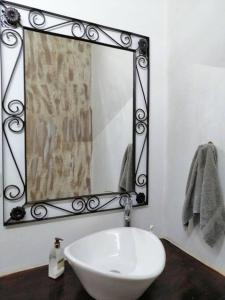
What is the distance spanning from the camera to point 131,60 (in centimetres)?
144

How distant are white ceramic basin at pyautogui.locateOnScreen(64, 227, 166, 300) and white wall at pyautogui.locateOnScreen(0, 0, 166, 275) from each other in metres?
0.14

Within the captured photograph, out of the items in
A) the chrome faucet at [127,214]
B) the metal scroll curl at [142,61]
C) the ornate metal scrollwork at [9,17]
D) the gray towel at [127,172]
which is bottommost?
the chrome faucet at [127,214]

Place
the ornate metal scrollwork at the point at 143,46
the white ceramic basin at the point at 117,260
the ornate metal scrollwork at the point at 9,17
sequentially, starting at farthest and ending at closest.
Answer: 1. the ornate metal scrollwork at the point at 143,46
2. the ornate metal scrollwork at the point at 9,17
3. the white ceramic basin at the point at 117,260

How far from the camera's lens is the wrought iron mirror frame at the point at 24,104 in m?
1.13

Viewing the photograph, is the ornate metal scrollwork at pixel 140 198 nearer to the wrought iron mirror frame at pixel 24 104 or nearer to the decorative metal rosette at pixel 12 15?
the wrought iron mirror frame at pixel 24 104

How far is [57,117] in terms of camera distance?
1.25 m

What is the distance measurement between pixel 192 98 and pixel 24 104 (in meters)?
0.93

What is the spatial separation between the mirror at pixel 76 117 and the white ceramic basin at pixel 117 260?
27 cm

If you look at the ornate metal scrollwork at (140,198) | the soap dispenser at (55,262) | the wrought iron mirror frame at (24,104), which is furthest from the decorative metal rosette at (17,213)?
the ornate metal scrollwork at (140,198)

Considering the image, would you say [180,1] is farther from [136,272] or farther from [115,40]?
[136,272]

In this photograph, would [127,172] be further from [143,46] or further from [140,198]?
[143,46]

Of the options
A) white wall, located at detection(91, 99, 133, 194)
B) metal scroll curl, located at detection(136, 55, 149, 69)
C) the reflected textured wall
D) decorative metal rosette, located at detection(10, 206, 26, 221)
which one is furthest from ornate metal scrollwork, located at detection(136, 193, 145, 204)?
metal scroll curl, located at detection(136, 55, 149, 69)

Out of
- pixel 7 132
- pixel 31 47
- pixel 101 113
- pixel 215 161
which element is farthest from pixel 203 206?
pixel 31 47

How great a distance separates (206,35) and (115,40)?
51cm
